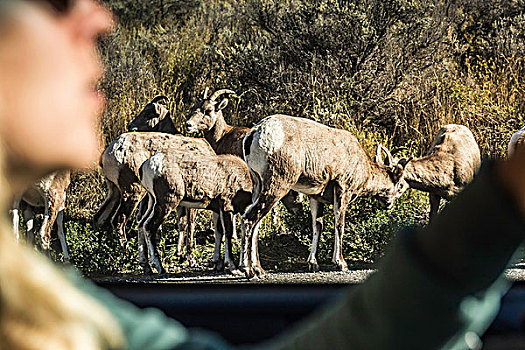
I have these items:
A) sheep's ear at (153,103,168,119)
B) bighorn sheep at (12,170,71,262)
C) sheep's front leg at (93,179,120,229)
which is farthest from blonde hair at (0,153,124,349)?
sheep's ear at (153,103,168,119)

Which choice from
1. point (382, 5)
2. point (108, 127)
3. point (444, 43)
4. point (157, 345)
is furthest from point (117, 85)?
point (157, 345)

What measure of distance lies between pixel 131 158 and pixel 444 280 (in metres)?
10.2

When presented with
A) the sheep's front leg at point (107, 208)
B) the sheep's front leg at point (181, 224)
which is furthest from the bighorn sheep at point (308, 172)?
the sheep's front leg at point (107, 208)

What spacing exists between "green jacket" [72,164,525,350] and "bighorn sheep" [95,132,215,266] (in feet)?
31.6

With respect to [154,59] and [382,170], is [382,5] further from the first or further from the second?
[382,170]

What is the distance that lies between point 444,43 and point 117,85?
7095 millimetres

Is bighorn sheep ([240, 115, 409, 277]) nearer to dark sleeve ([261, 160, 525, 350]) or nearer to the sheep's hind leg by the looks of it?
the sheep's hind leg

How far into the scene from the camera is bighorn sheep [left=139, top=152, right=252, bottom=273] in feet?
30.5

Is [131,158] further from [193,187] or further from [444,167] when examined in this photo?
[444,167]

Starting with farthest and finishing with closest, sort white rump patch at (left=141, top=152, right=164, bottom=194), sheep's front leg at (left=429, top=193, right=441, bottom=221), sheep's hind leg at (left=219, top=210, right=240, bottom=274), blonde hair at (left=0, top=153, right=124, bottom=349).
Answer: sheep's front leg at (left=429, top=193, right=441, bottom=221), sheep's hind leg at (left=219, top=210, right=240, bottom=274), white rump patch at (left=141, top=152, right=164, bottom=194), blonde hair at (left=0, top=153, right=124, bottom=349)

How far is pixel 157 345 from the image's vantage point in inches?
25.9

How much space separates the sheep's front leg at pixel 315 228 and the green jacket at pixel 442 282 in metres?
9.28

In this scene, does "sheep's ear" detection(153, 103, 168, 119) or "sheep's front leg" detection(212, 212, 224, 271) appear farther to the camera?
"sheep's ear" detection(153, 103, 168, 119)

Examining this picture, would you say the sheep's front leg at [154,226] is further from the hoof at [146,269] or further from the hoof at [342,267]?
the hoof at [342,267]
